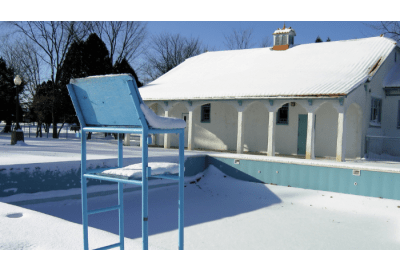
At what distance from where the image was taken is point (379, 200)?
11.0m

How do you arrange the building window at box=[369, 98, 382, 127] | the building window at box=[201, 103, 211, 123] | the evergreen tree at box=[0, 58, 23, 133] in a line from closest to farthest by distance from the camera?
the building window at box=[369, 98, 382, 127]
the building window at box=[201, 103, 211, 123]
the evergreen tree at box=[0, 58, 23, 133]

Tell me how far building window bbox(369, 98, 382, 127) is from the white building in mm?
51

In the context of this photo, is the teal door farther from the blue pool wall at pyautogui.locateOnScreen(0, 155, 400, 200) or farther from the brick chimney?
the brick chimney

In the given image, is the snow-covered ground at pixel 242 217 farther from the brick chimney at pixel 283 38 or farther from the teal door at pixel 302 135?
the brick chimney at pixel 283 38

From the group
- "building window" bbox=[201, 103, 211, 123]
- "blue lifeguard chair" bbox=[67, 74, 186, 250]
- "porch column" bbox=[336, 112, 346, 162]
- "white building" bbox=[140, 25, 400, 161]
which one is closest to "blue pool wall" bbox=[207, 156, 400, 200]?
"white building" bbox=[140, 25, 400, 161]

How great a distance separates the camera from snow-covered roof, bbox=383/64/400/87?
18.7 meters

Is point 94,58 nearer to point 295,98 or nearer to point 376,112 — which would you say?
point 295,98

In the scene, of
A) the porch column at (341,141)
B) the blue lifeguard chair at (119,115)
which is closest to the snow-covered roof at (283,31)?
the porch column at (341,141)

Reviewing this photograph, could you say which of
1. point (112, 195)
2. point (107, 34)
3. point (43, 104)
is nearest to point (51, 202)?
point (112, 195)

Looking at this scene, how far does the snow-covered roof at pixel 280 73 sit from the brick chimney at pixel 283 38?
0.49m

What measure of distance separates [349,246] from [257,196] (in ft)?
16.7

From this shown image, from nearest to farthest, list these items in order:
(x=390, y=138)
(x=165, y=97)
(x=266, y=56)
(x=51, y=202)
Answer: (x=51, y=202), (x=390, y=138), (x=165, y=97), (x=266, y=56)

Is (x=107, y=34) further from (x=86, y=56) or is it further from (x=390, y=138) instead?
(x=390, y=138)

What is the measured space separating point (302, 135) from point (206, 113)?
20.1 feet
